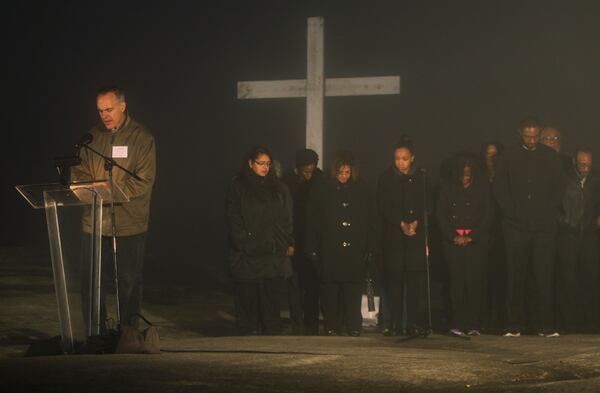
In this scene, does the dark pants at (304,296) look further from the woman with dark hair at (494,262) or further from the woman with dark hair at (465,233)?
the woman with dark hair at (494,262)

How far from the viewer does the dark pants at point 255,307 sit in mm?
9859

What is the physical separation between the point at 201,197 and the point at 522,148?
9.24m

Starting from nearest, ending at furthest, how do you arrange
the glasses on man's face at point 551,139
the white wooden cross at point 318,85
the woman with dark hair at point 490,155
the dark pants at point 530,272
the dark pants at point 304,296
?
the dark pants at point 530,272, the dark pants at point 304,296, the woman with dark hair at point 490,155, the glasses on man's face at point 551,139, the white wooden cross at point 318,85

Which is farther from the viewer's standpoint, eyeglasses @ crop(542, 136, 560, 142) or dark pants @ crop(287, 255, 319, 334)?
eyeglasses @ crop(542, 136, 560, 142)

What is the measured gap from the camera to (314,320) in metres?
10.7

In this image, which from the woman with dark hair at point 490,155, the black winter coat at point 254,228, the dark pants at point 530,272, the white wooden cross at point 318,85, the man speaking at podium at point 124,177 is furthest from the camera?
the white wooden cross at point 318,85

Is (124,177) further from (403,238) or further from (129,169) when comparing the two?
(403,238)

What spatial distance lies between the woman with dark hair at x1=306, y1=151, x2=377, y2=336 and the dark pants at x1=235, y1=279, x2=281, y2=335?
25.2 inches

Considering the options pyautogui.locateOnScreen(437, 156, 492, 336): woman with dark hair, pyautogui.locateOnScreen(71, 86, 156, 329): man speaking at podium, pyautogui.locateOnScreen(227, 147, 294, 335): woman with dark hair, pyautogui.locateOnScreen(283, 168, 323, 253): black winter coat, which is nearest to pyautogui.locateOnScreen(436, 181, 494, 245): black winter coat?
pyautogui.locateOnScreen(437, 156, 492, 336): woman with dark hair

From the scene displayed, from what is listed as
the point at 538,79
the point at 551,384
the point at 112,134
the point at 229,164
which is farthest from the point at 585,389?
the point at 229,164

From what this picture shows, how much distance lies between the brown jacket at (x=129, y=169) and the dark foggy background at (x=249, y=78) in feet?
27.5

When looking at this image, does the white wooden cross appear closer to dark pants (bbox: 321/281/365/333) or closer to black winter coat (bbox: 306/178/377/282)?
black winter coat (bbox: 306/178/377/282)

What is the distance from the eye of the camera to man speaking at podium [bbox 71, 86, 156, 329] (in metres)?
8.17

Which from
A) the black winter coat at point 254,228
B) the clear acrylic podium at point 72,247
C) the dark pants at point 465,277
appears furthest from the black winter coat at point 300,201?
the clear acrylic podium at point 72,247
